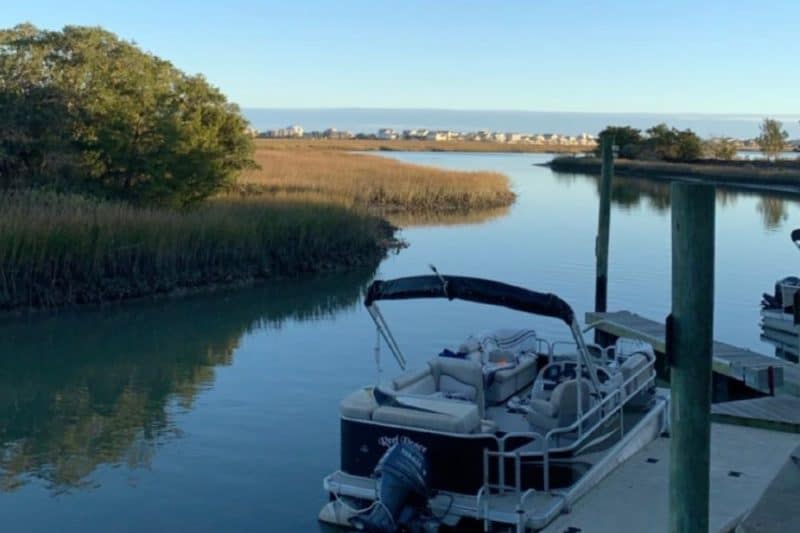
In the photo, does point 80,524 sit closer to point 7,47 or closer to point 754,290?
point 754,290

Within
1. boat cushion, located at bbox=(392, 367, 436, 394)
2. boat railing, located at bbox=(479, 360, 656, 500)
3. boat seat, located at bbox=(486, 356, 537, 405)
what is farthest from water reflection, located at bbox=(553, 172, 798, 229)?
boat railing, located at bbox=(479, 360, 656, 500)

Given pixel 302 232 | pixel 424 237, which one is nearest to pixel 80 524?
pixel 302 232

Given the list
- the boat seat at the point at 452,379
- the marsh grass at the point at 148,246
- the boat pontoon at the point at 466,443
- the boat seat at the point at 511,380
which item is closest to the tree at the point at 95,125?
the marsh grass at the point at 148,246

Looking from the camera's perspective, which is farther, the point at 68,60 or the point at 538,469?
the point at 68,60

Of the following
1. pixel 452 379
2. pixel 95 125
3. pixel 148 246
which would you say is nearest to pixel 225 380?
pixel 452 379

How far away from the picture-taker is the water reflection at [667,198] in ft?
163

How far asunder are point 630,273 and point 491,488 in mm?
19274

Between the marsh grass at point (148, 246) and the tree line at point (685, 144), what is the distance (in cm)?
7366

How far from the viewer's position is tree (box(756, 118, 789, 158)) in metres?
102

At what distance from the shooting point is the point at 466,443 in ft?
27.9

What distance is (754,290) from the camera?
24734 mm

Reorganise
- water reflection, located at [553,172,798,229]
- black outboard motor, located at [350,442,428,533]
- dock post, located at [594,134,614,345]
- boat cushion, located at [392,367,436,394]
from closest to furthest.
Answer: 1. black outboard motor, located at [350,442,428,533]
2. boat cushion, located at [392,367,436,394]
3. dock post, located at [594,134,614,345]
4. water reflection, located at [553,172,798,229]

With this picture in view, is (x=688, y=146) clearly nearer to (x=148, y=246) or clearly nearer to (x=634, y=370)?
(x=148, y=246)

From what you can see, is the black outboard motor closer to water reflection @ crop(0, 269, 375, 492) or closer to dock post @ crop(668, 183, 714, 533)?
dock post @ crop(668, 183, 714, 533)
